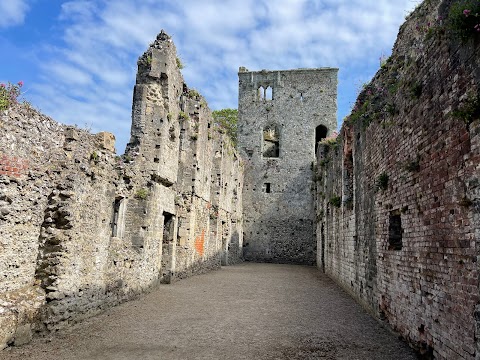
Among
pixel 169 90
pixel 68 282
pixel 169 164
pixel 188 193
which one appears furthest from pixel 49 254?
pixel 188 193

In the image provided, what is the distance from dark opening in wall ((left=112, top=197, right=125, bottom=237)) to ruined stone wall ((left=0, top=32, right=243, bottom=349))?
0.03m

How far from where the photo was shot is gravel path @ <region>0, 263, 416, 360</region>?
5.92 m

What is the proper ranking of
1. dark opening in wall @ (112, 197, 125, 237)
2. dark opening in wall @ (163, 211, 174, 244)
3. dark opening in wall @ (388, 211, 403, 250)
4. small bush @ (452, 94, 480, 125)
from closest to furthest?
small bush @ (452, 94, 480, 125)
dark opening in wall @ (388, 211, 403, 250)
dark opening in wall @ (112, 197, 125, 237)
dark opening in wall @ (163, 211, 174, 244)

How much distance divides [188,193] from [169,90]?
4.77m

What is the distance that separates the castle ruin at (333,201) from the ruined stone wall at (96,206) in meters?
0.03

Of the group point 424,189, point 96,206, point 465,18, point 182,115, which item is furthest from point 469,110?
point 182,115

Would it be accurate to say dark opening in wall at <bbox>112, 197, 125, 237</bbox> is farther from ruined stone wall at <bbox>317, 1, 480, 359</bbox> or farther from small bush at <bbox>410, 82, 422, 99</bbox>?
small bush at <bbox>410, 82, 422, 99</bbox>

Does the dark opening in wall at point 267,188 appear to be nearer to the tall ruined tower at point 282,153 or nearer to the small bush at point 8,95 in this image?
the tall ruined tower at point 282,153

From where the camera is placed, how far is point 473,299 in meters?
4.34

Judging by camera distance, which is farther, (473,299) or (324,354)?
(324,354)

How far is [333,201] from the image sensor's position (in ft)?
51.1

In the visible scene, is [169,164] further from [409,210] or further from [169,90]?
[409,210]

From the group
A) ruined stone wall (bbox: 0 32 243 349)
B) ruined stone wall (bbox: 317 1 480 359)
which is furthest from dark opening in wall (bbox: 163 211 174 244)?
ruined stone wall (bbox: 317 1 480 359)

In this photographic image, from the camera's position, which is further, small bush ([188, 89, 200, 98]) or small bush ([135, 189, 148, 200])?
small bush ([188, 89, 200, 98])
